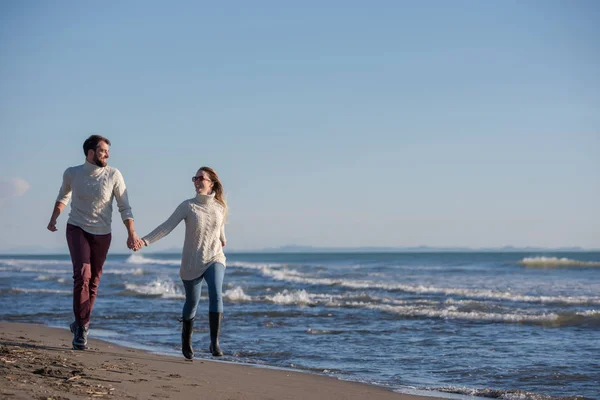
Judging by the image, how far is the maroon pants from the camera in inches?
246

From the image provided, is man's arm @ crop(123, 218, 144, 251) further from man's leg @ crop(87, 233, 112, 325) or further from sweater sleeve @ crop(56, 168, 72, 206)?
sweater sleeve @ crop(56, 168, 72, 206)

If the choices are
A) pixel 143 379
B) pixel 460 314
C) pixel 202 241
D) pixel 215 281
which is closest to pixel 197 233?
pixel 202 241

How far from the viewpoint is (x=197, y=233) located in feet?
20.5

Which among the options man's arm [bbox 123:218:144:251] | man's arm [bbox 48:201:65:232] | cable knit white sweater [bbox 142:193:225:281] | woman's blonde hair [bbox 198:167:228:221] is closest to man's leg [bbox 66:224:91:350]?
man's arm [bbox 48:201:65:232]

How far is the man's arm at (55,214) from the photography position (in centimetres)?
626

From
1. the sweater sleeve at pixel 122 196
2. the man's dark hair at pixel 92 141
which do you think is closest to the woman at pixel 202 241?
the sweater sleeve at pixel 122 196

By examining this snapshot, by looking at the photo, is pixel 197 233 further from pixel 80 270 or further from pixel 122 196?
pixel 80 270

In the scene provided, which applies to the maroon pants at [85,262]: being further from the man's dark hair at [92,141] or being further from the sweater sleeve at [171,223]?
the man's dark hair at [92,141]

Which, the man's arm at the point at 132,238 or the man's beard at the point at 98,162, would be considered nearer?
the man's arm at the point at 132,238

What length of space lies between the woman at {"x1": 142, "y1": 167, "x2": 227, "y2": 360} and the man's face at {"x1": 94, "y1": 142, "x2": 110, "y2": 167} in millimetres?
841

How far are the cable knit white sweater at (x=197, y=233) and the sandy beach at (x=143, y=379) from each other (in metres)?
0.96

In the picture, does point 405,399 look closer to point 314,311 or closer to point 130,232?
point 130,232

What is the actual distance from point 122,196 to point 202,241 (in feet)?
2.97

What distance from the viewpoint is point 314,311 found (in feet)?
45.2
